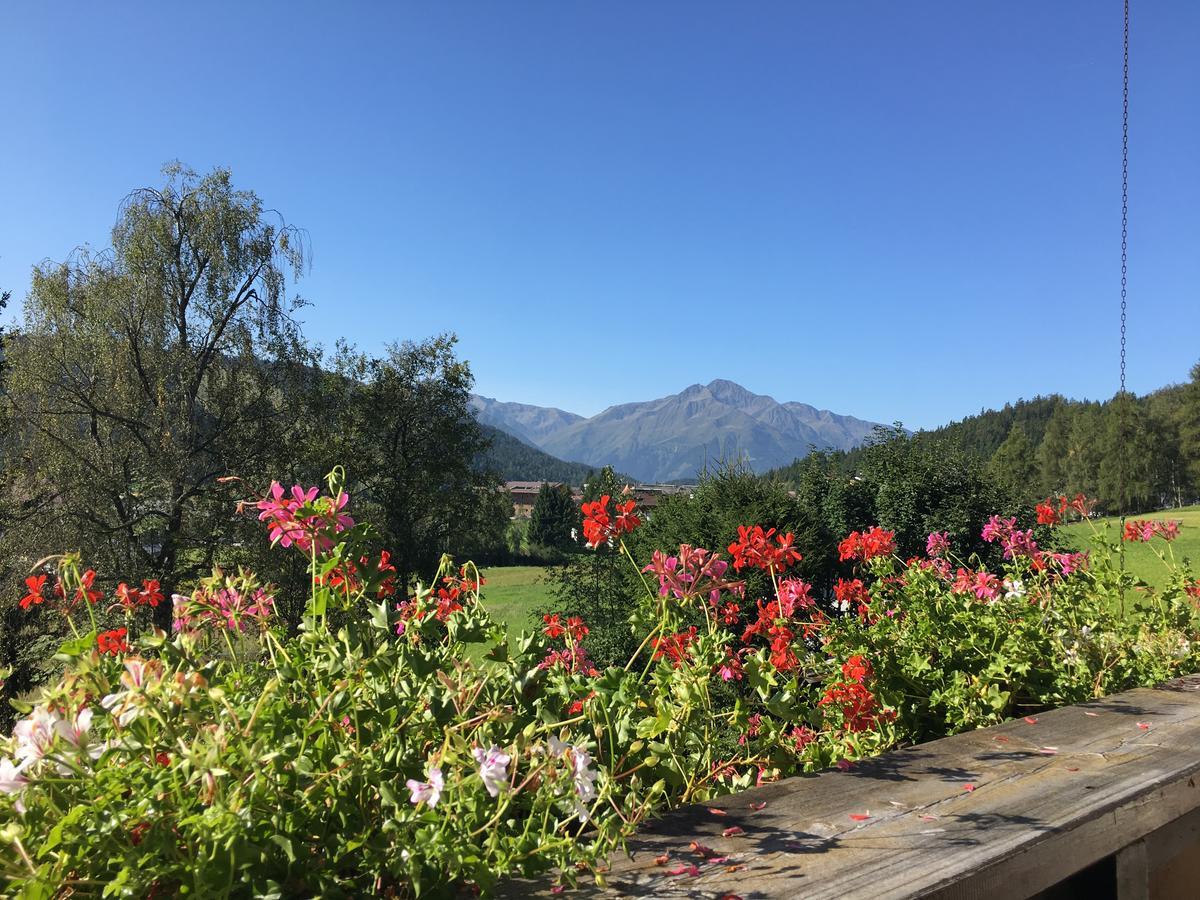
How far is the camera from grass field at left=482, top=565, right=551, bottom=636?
34.8m

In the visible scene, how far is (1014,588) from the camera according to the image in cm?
282

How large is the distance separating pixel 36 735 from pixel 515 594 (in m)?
42.9

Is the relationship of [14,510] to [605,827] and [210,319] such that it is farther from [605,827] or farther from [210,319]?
[605,827]

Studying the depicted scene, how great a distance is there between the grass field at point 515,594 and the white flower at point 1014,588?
23242mm

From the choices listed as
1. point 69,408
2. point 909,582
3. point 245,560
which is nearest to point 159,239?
point 69,408

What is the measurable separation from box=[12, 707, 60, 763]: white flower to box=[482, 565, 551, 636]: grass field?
82.4 feet

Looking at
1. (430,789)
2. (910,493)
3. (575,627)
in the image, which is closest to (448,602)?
(575,627)

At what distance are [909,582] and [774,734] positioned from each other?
1411 millimetres

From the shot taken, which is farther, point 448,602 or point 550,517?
point 550,517

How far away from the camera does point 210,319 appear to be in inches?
698

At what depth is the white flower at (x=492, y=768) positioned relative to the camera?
0.85m

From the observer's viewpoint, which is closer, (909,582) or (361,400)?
(909,582)

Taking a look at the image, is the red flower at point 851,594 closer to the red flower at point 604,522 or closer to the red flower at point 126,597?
the red flower at point 604,522

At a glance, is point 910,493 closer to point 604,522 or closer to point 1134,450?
point 604,522
